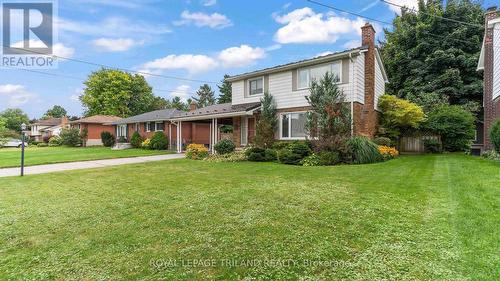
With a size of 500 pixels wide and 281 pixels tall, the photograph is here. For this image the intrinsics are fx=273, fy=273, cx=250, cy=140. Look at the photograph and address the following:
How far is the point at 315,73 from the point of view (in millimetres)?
14352

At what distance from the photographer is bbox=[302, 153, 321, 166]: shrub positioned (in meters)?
11.5

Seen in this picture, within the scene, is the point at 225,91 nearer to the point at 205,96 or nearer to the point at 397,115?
the point at 205,96

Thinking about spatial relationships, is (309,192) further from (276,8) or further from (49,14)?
(49,14)

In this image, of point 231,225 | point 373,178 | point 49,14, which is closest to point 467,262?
point 231,225

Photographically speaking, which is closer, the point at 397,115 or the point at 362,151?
the point at 362,151

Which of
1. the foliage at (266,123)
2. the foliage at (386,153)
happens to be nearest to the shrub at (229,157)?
the foliage at (266,123)

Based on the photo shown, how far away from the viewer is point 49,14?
1321cm

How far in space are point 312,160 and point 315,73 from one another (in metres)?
5.18

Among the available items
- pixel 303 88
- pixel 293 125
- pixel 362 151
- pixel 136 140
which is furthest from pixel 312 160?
pixel 136 140

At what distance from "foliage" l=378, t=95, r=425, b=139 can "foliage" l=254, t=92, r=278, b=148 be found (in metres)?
6.36

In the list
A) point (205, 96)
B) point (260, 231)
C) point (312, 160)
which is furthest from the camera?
point (205, 96)

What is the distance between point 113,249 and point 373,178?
680cm

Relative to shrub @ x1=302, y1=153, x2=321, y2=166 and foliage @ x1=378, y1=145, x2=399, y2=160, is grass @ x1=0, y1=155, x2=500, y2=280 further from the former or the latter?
foliage @ x1=378, y1=145, x2=399, y2=160

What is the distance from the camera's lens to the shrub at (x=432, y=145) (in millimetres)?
15836
